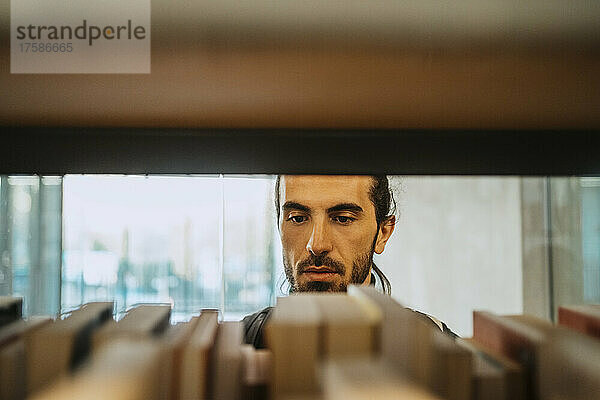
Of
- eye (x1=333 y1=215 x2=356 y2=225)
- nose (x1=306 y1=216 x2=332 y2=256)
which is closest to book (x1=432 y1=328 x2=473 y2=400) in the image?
nose (x1=306 y1=216 x2=332 y2=256)

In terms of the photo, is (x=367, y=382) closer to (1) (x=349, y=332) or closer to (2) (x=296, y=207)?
(1) (x=349, y=332)

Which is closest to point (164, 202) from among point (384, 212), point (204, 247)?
point (204, 247)

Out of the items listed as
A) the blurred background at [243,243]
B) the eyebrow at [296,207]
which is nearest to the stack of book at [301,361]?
the eyebrow at [296,207]

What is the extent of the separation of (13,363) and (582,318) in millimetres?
293

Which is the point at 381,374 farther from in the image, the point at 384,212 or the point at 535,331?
the point at 384,212

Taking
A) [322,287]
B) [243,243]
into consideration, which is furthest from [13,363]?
[243,243]

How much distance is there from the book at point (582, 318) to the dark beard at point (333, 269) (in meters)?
0.95

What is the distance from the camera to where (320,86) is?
1.05 feet

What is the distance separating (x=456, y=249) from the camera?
11.3 feet

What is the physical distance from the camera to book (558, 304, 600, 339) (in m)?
0.29

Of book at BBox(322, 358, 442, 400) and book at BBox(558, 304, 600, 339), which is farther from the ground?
book at BBox(558, 304, 600, 339)

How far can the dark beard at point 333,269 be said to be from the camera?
1276mm

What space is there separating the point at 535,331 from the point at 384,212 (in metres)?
1.68

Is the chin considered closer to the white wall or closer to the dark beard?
the dark beard
